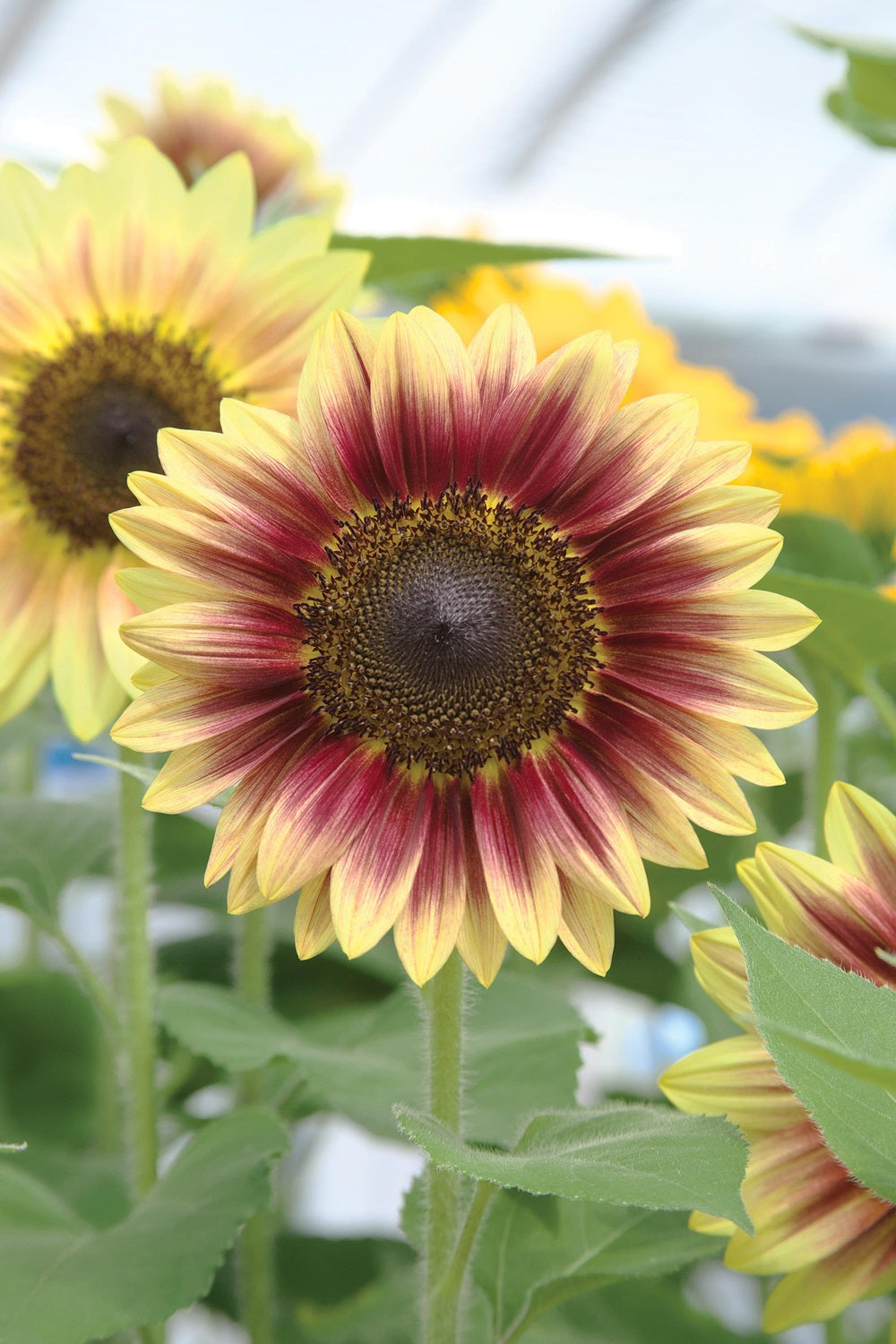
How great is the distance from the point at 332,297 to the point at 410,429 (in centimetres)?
11

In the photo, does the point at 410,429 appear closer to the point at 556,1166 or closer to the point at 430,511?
the point at 430,511

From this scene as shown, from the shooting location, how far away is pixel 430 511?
1.12 feet

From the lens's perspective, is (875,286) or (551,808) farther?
(875,286)

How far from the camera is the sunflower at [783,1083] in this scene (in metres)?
0.32

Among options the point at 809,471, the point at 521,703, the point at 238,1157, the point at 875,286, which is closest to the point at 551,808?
the point at 521,703

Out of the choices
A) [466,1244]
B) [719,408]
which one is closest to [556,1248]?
[466,1244]

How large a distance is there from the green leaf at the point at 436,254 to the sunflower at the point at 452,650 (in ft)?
0.41

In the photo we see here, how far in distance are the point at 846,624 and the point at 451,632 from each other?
0.20 meters

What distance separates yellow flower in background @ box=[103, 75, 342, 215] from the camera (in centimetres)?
64

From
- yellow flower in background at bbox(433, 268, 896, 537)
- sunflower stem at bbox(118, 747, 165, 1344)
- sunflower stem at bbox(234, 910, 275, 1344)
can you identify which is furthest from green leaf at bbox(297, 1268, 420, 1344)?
yellow flower in background at bbox(433, 268, 896, 537)

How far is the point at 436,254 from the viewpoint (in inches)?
18.4

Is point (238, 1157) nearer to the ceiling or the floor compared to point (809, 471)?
Answer: nearer to the floor

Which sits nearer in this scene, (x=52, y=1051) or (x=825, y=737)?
(x=825, y=737)

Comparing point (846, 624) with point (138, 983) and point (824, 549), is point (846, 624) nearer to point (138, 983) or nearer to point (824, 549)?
point (824, 549)
